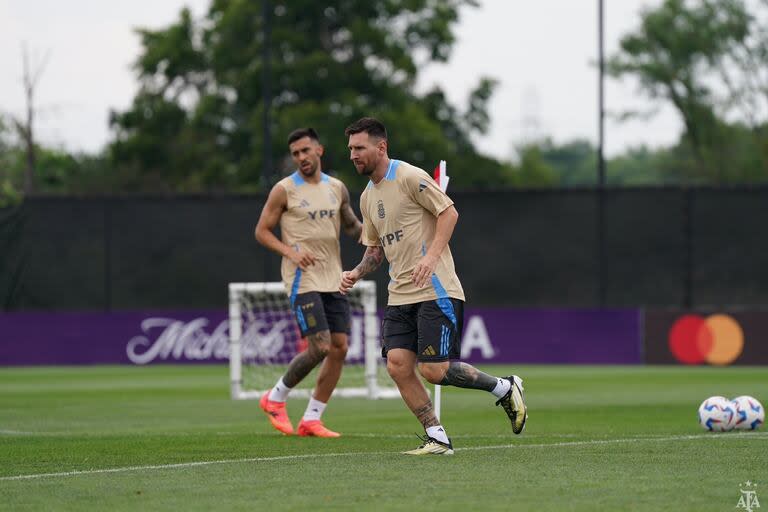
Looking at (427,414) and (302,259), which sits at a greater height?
(302,259)

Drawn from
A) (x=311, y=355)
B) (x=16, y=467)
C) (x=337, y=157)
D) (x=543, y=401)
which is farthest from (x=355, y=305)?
(x=337, y=157)

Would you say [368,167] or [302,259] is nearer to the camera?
[368,167]

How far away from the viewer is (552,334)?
25172 millimetres

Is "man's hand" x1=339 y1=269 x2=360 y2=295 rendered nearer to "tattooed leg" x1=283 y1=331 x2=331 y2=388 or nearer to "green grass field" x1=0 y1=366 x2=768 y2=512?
"green grass field" x1=0 y1=366 x2=768 y2=512

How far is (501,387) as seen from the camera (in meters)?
9.59

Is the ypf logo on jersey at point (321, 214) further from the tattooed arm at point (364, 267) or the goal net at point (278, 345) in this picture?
the tattooed arm at point (364, 267)

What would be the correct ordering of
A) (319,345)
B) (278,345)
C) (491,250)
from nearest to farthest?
(319,345), (278,345), (491,250)

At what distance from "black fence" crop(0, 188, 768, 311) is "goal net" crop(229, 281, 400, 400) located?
278 cm

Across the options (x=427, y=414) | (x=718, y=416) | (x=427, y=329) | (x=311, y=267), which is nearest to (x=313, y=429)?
(x=311, y=267)

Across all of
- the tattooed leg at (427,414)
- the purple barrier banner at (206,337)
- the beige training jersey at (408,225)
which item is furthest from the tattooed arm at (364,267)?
the purple barrier banner at (206,337)

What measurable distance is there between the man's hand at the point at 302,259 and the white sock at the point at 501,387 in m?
2.54

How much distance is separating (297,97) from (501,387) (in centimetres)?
3966

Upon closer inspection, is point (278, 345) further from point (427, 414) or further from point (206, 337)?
point (427, 414)

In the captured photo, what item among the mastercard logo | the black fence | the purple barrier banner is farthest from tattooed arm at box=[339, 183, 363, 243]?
the black fence
